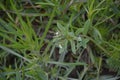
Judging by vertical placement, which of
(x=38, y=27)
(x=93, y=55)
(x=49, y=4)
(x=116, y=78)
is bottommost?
(x=116, y=78)

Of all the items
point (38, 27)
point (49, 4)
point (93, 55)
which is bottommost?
point (93, 55)

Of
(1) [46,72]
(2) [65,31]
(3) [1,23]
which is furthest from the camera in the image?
(3) [1,23]

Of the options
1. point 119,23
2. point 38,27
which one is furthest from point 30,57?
point 119,23

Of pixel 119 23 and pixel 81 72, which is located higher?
pixel 119 23

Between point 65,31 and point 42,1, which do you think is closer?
point 65,31

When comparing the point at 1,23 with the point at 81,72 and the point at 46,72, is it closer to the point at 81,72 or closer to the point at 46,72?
the point at 46,72

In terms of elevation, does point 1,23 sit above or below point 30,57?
above

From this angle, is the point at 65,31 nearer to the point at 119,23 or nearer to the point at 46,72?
the point at 46,72

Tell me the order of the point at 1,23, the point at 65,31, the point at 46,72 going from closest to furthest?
the point at 65,31 → the point at 46,72 → the point at 1,23

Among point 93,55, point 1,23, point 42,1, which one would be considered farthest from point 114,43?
point 1,23
